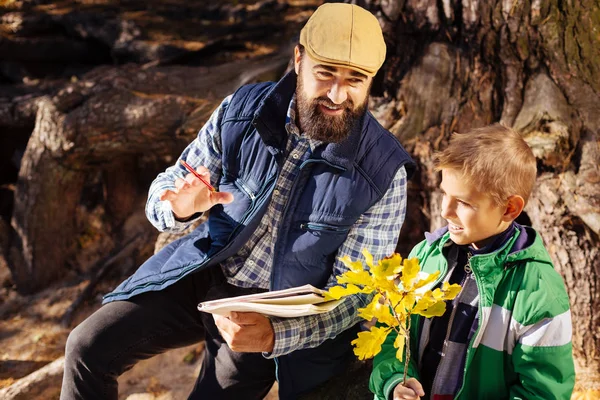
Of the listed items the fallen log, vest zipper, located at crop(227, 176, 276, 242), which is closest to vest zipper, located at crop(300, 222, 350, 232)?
vest zipper, located at crop(227, 176, 276, 242)

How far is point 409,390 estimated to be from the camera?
2064mm

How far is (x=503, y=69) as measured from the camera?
365cm

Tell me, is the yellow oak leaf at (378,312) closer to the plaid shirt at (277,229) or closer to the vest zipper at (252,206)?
the plaid shirt at (277,229)

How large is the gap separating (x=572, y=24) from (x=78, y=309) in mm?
4104

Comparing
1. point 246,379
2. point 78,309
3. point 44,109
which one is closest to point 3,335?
point 78,309

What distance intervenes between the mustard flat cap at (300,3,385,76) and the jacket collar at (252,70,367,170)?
304mm

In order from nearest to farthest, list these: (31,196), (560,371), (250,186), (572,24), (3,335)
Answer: (560,371)
(250,186)
(572,24)
(3,335)
(31,196)

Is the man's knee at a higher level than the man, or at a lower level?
lower

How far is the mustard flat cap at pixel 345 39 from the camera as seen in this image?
2.44m

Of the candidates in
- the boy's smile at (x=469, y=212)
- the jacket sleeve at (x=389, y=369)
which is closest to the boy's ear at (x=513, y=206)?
the boy's smile at (x=469, y=212)

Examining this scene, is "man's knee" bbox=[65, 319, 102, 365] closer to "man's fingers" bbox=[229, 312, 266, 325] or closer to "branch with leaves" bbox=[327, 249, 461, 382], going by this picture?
"man's fingers" bbox=[229, 312, 266, 325]

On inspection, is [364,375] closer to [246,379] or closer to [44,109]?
[246,379]

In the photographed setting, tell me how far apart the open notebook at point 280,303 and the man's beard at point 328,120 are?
69cm

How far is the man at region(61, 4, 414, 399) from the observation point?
2.52 m
